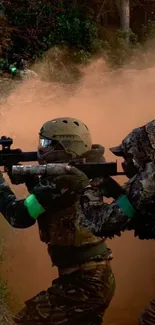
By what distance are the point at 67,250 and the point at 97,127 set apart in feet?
15.1

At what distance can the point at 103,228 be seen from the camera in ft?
11.2

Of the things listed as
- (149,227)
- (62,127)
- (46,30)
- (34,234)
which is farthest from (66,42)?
(149,227)

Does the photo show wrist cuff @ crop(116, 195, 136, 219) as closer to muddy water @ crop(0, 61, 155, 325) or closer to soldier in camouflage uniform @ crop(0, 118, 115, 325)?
soldier in camouflage uniform @ crop(0, 118, 115, 325)

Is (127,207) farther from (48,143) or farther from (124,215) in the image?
(48,143)

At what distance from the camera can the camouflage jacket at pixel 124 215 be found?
129 inches

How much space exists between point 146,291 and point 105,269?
257cm

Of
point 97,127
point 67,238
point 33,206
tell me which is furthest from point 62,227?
point 97,127

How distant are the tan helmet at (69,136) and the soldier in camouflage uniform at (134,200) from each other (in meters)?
0.48

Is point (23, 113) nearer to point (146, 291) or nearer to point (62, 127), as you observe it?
point (146, 291)

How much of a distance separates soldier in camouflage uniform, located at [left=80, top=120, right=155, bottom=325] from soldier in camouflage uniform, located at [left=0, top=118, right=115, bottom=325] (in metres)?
0.43

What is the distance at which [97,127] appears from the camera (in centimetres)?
845

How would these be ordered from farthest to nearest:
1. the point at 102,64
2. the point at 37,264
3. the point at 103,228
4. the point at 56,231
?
the point at 102,64 → the point at 37,264 → the point at 56,231 → the point at 103,228

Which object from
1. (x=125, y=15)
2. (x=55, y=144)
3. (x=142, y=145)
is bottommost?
(x=55, y=144)

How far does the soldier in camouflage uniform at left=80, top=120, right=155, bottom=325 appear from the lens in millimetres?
3285
